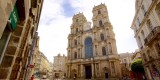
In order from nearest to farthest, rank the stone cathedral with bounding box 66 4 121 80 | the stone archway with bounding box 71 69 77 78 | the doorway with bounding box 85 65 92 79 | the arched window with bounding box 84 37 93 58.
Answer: the stone cathedral with bounding box 66 4 121 80, the doorway with bounding box 85 65 92 79, the stone archway with bounding box 71 69 77 78, the arched window with bounding box 84 37 93 58

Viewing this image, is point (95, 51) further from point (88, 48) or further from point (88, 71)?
point (88, 71)

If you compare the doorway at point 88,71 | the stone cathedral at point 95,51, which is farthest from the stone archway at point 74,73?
the doorway at point 88,71

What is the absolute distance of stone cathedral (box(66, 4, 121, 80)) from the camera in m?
29.6

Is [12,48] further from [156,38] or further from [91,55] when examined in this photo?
[91,55]

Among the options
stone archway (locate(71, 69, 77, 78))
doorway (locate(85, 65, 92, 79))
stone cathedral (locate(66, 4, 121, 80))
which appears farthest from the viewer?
stone archway (locate(71, 69, 77, 78))

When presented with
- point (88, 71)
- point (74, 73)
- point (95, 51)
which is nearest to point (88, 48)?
point (95, 51)

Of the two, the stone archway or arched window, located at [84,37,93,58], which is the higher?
→ arched window, located at [84,37,93,58]

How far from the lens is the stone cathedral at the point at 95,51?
2964 cm

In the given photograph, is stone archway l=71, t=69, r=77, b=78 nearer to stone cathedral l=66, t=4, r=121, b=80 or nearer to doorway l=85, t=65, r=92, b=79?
stone cathedral l=66, t=4, r=121, b=80

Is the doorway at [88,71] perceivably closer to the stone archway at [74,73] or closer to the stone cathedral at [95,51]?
the stone cathedral at [95,51]

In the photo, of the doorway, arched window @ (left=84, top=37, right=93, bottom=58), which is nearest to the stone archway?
the doorway

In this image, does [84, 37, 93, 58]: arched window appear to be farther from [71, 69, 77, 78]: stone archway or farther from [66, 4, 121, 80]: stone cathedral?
[71, 69, 77, 78]: stone archway

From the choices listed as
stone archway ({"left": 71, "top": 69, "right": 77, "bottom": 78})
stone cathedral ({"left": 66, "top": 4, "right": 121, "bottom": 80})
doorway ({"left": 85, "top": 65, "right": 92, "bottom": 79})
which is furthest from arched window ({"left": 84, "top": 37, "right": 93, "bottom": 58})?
stone archway ({"left": 71, "top": 69, "right": 77, "bottom": 78})

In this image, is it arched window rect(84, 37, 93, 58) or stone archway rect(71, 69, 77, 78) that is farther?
arched window rect(84, 37, 93, 58)
